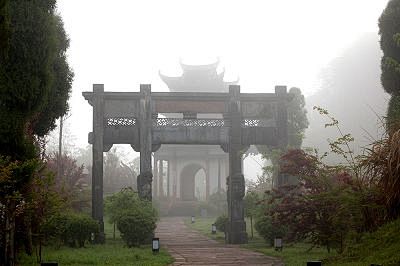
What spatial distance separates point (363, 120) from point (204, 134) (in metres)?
37.8

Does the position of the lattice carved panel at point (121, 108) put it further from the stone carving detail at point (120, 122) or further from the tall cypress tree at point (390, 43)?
the tall cypress tree at point (390, 43)

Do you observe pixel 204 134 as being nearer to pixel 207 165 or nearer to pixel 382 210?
pixel 382 210

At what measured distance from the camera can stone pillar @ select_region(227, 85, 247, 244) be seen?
806 inches

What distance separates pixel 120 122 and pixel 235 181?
525 centimetres

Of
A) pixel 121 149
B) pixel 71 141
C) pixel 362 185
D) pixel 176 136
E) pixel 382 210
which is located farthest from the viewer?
pixel 121 149

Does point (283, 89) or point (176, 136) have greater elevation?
point (283, 89)

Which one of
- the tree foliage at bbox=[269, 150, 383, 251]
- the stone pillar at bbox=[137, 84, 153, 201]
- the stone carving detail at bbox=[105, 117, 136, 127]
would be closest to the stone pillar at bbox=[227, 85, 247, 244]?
the stone pillar at bbox=[137, 84, 153, 201]

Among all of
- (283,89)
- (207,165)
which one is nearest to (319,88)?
(207,165)

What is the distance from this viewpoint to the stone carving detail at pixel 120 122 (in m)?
20.9

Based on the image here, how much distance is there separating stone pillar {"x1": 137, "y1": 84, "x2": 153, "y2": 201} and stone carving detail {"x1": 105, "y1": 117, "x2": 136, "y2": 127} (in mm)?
423

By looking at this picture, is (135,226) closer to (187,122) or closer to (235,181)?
(235,181)

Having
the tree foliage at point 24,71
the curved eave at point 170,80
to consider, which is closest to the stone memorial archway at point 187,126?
the tree foliage at point 24,71

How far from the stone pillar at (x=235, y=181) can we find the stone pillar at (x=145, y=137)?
330cm

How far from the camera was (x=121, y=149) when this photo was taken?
88.6 m
